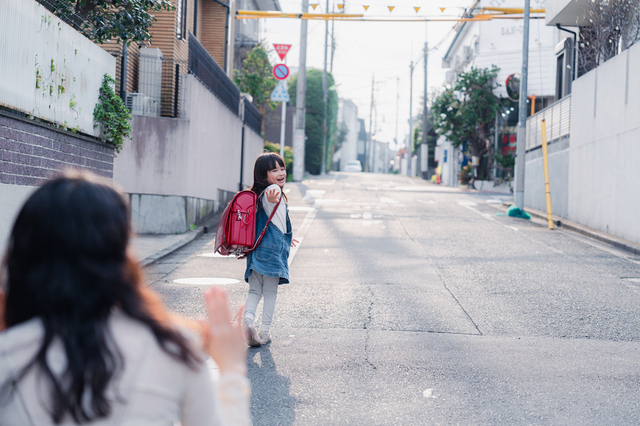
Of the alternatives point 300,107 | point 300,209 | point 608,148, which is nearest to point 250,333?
point 608,148

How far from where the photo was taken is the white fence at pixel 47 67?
7.17 m

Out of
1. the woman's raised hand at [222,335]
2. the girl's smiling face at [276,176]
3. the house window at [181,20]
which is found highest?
the house window at [181,20]

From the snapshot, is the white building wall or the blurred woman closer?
the blurred woman

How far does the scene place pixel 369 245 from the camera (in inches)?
473

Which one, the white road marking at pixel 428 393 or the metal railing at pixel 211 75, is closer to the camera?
the white road marking at pixel 428 393

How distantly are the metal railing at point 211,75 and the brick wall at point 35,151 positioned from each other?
528 cm

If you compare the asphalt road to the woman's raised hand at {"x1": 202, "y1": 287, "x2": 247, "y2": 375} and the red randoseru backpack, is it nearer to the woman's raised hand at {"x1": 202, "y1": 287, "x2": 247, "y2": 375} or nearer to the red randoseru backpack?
the red randoseru backpack

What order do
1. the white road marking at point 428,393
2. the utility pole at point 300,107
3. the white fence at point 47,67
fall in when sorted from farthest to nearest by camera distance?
the utility pole at point 300,107 < the white fence at point 47,67 < the white road marking at point 428,393

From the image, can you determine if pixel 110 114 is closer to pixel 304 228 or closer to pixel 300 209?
pixel 304 228

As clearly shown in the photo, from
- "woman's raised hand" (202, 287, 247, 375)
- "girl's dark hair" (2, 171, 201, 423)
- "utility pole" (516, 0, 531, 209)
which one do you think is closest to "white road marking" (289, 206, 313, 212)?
"utility pole" (516, 0, 531, 209)

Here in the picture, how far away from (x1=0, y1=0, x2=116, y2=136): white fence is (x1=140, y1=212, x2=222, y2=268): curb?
6.78ft

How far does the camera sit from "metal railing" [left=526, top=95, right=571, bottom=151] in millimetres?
18406

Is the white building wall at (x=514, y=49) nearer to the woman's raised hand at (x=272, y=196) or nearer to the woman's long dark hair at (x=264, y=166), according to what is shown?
the woman's long dark hair at (x=264, y=166)

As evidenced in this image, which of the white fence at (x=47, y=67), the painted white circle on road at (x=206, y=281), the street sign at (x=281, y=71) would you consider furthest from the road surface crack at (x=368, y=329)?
the street sign at (x=281, y=71)
